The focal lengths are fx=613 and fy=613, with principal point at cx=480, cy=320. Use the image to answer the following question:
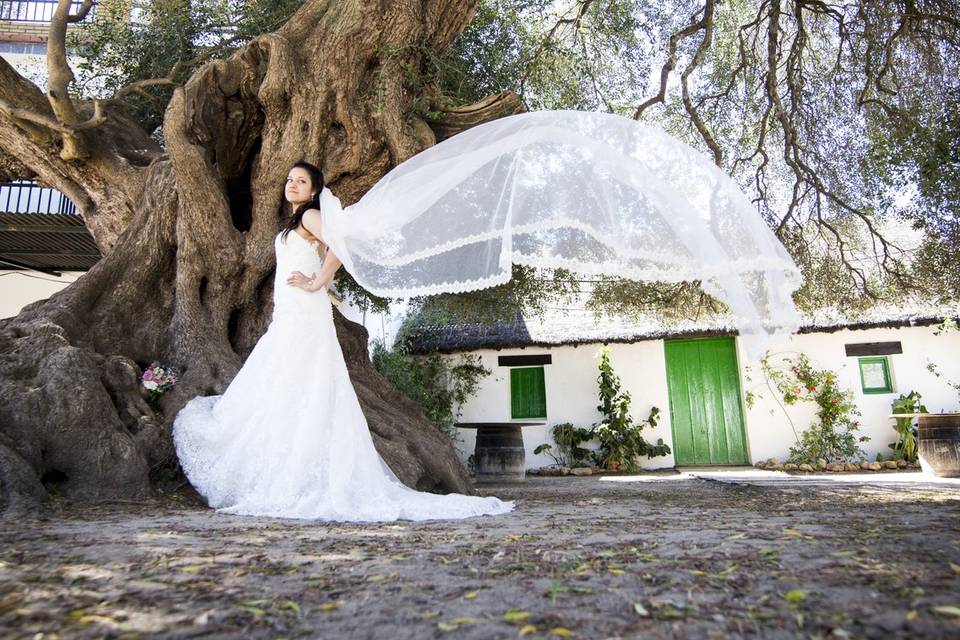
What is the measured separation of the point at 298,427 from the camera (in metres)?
4.03

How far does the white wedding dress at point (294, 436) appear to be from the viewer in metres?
3.81

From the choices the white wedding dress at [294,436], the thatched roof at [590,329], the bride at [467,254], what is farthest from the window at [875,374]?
the white wedding dress at [294,436]

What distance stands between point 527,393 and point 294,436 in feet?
29.7

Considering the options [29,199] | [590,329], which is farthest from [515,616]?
[29,199]

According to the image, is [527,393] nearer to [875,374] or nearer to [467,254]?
[875,374]

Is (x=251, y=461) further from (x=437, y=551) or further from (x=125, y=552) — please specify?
(x=437, y=551)

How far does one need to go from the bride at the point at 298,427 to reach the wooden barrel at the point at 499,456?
4.53 m

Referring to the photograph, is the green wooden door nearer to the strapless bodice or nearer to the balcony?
the strapless bodice

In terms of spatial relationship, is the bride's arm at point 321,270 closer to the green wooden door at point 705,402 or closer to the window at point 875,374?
the green wooden door at point 705,402

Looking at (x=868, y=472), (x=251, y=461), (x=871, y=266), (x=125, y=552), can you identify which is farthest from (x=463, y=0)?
(x=868, y=472)

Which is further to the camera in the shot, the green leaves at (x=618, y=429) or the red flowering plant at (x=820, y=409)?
the green leaves at (x=618, y=429)

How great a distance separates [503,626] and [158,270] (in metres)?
5.14

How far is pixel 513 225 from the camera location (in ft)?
12.0

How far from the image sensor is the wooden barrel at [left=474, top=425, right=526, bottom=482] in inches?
344
